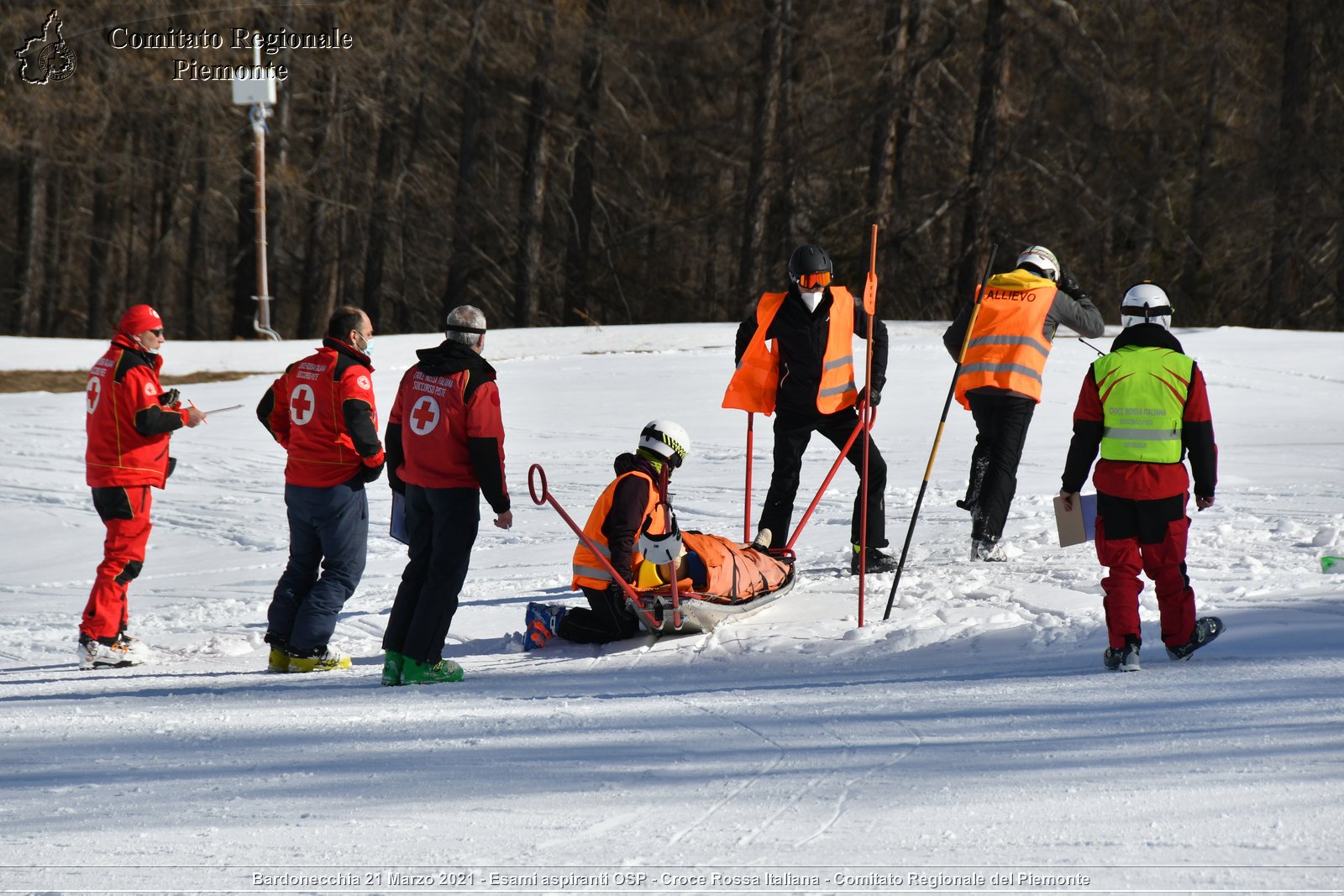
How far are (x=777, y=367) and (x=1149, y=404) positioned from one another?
2584mm

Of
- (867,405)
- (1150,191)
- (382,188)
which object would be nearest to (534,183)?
(382,188)

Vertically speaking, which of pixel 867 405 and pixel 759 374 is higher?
pixel 759 374

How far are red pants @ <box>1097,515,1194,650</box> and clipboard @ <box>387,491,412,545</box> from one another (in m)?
2.90

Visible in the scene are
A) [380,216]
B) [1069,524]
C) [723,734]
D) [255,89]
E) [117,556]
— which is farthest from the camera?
[380,216]

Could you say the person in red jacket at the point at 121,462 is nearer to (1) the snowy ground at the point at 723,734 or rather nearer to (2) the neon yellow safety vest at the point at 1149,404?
(1) the snowy ground at the point at 723,734

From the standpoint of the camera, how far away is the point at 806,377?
748 centimetres

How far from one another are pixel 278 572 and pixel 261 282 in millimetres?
11795

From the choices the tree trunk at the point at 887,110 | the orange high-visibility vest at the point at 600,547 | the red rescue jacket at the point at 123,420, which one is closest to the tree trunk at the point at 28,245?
the tree trunk at the point at 887,110

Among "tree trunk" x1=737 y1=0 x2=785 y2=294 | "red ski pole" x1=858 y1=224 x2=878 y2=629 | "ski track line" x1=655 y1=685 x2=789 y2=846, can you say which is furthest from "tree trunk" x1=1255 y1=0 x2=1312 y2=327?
"ski track line" x1=655 y1=685 x2=789 y2=846

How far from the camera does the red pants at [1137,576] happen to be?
5.33m

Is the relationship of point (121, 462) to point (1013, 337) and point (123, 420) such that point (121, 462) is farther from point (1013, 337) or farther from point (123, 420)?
point (1013, 337)

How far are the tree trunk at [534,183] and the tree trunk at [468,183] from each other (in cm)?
113

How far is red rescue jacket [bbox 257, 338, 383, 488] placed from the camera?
6.30m

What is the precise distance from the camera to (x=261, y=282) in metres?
19.8
